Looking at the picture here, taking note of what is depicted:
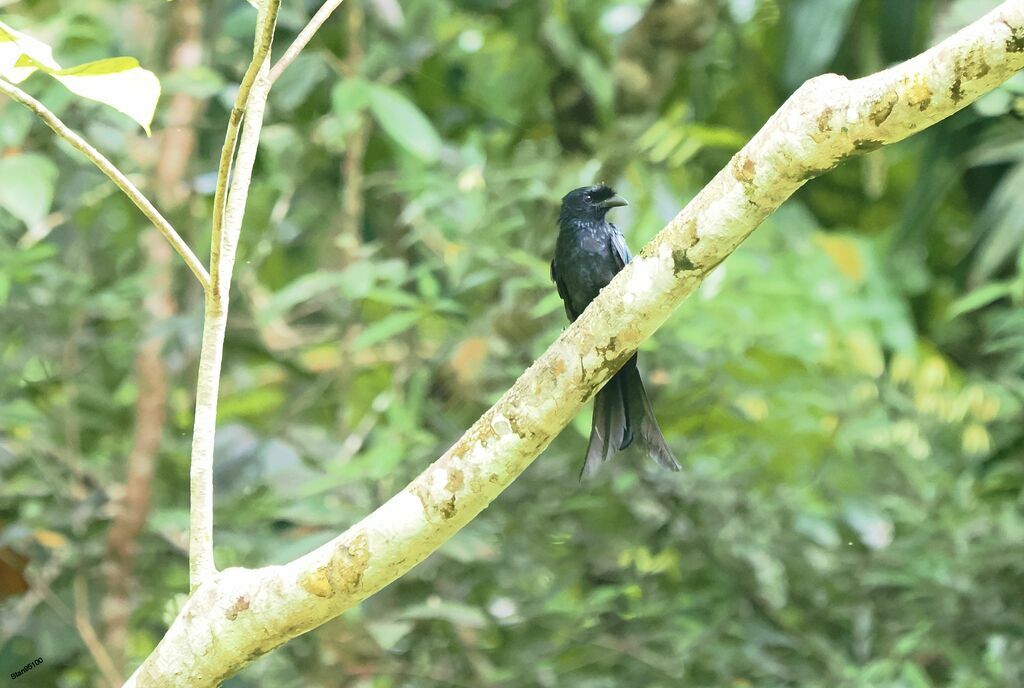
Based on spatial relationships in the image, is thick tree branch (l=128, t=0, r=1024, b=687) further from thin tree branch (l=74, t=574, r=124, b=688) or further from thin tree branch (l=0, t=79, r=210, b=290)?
thin tree branch (l=74, t=574, r=124, b=688)

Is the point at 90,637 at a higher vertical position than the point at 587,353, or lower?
higher

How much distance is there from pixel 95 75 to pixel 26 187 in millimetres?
1410

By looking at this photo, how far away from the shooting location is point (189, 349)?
134 inches

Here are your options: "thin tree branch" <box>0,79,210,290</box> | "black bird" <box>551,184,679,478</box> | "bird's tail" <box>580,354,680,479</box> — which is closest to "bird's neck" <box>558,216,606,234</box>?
"black bird" <box>551,184,679,478</box>

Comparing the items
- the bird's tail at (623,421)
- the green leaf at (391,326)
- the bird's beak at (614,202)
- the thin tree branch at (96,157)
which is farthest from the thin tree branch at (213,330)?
the bird's beak at (614,202)

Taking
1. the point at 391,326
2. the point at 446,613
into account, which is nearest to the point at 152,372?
the point at 391,326

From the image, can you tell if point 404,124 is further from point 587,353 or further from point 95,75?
point 95,75

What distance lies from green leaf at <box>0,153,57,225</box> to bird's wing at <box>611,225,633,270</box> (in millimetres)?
1360

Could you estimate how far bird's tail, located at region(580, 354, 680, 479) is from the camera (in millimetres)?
2322

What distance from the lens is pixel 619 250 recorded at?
2881 millimetres

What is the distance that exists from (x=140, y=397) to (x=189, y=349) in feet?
0.66

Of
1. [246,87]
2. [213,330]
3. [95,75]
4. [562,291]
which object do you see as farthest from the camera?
[562,291]

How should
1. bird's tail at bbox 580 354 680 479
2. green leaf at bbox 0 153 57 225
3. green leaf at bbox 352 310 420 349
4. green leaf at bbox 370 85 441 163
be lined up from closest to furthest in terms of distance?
bird's tail at bbox 580 354 680 479, green leaf at bbox 0 153 57 225, green leaf at bbox 352 310 420 349, green leaf at bbox 370 85 441 163

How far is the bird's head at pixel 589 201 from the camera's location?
9.48ft
